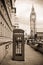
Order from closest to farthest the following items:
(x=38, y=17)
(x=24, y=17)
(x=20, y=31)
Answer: (x=20, y=31) < (x=24, y=17) < (x=38, y=17)

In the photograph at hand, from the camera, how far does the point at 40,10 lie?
4538 cm

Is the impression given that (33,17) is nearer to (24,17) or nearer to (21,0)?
(24,17)

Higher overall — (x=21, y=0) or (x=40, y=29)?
(x=21, y=0)

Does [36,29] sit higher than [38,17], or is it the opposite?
[38,17]

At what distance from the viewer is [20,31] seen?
4.73 metres

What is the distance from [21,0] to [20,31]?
139ft

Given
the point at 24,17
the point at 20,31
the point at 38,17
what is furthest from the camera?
the point at 38,17

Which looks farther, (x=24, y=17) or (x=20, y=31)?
(x=24, y=17)

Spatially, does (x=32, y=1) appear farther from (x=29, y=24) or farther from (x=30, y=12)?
(x=29, y=24)

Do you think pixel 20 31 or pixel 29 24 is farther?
pixel 29 24

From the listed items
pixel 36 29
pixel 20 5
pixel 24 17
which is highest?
pixel 20 5

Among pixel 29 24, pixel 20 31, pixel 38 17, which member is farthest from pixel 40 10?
pixel 20 31

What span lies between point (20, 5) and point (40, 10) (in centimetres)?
539

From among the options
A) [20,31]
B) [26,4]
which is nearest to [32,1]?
[26,4]
